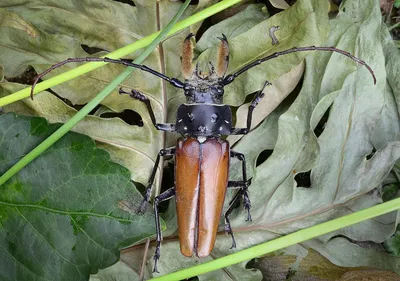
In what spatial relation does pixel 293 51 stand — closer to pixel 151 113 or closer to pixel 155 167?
pixel 151 113

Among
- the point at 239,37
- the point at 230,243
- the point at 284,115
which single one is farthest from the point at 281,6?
the point at 230,243

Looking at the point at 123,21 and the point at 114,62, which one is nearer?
the point at 114,62

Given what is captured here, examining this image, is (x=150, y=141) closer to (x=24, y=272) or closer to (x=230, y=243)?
(x=230, y=243)

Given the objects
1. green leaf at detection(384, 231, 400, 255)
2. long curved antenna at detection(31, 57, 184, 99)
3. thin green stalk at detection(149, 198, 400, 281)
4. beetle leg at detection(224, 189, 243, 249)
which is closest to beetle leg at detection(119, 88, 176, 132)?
long curved antenna at detection(31, 57, 184, 99)

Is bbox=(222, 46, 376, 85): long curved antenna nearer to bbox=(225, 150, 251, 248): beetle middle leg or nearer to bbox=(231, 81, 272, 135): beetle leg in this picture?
bbox=(231, 81, 272, 135): beetle leg

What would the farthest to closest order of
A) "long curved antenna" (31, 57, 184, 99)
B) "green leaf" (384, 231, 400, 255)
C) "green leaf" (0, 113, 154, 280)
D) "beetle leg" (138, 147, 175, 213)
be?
"green leaf" (384, 231, 400, 255) → "beetle leg" (138, 147, 175, 213) → "green leaf" (0, 113, 154, 280) → "long curved antenna" (31, 57, 184, 99)

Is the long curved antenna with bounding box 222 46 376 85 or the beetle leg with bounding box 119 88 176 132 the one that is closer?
the long curved antenna with bounding box 222 46 376 85
